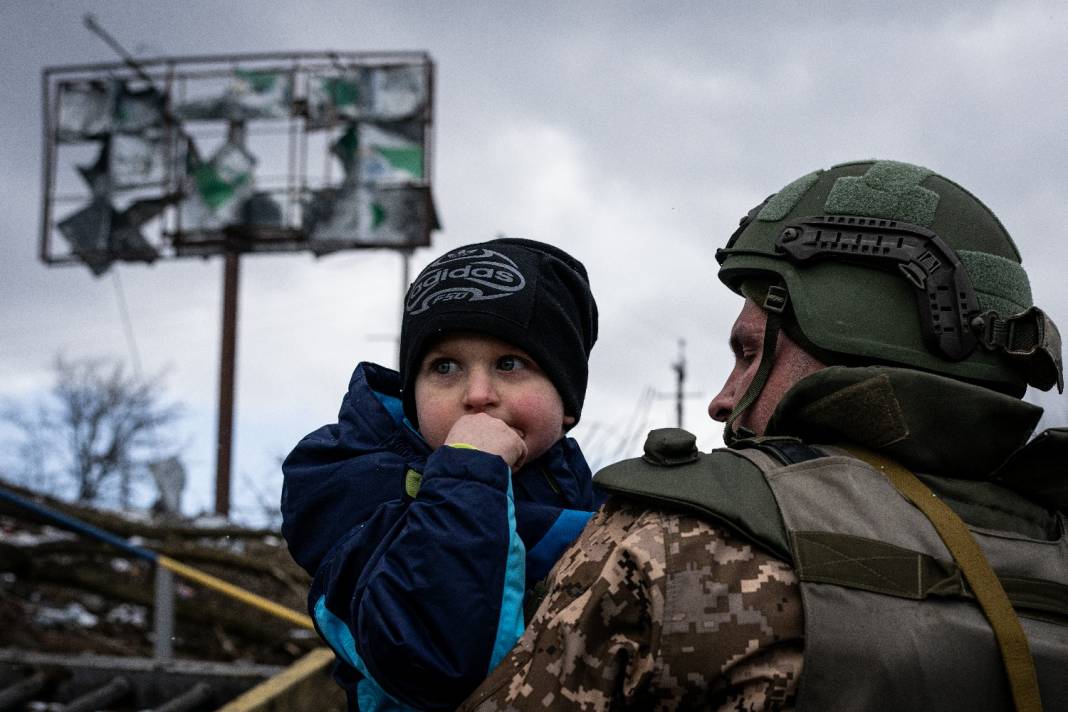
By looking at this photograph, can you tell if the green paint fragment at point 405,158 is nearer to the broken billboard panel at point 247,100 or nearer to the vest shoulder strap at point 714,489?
the broken billboard panel at point 247,100

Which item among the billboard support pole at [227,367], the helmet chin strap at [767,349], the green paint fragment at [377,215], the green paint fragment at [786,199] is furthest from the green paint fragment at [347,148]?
the helmet chin strap at [767,349]

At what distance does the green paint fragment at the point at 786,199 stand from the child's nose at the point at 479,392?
27.0 inches

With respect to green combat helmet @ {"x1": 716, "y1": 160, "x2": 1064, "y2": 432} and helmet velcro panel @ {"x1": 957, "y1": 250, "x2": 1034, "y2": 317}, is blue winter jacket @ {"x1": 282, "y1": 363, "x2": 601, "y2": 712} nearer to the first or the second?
green combat helmet @ {"x1": 716, "y1": 160, "x2": 1064, "y2": 432}

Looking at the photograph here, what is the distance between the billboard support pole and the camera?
23.6 meters

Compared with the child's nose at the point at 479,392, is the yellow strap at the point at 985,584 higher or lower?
lower

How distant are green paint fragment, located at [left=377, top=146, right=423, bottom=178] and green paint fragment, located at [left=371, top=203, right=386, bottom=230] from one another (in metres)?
1.03

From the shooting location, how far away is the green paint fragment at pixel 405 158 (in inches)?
936

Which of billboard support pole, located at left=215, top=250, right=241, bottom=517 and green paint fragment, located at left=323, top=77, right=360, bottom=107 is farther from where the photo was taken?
green paint fragment, located at left=323, top=77, right=360, bottom=107

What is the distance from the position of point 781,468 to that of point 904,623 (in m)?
0.29

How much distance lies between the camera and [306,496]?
2129 millimetres

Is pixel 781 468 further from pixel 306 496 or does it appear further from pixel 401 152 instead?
pixel 401 152

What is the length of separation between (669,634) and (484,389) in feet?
2.73

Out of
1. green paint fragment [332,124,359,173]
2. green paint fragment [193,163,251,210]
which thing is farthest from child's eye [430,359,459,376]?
green paint fragment [193,163,251,210]

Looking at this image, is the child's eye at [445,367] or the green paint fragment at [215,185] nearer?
the child's eye at [445,367]
